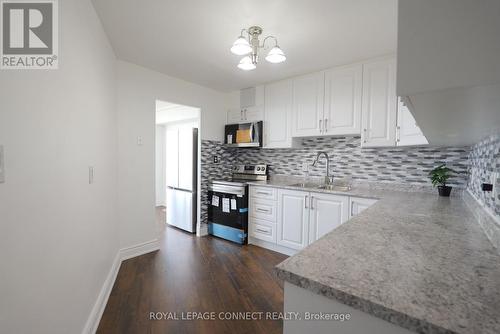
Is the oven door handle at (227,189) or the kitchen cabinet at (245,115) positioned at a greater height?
the kitchen cabinet at (245,115)

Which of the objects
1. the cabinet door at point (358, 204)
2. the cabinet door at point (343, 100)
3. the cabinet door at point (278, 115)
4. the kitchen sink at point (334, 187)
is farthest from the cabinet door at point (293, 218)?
the cabinet door at point (343, 100)

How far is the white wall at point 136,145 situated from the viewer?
2.66m

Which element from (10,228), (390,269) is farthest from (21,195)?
(390,269)

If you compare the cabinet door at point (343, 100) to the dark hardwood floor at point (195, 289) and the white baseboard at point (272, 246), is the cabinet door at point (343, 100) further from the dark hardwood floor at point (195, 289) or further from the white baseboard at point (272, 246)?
the dark hardwood floor at point (195, 289)

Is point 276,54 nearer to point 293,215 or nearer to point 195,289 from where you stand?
point 293,215

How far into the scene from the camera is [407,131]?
7.34 ft

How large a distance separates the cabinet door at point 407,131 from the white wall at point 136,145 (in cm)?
274

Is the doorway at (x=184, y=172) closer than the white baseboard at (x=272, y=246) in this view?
No

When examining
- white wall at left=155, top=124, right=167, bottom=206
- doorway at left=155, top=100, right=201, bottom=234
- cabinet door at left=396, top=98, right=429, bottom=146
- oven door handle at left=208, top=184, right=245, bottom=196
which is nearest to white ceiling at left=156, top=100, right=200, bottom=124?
doorway at left=155, top=100, right=201, bottom=234

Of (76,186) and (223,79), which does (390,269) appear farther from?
(223,79)

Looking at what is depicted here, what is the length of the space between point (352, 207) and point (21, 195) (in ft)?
7.96

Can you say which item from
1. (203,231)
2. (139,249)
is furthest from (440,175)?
(139,249)

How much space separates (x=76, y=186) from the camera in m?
1.34

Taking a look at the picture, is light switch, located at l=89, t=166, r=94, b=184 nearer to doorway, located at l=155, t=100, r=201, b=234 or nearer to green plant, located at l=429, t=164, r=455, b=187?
doorway, located at l=155, t=100, r=201, b=234
